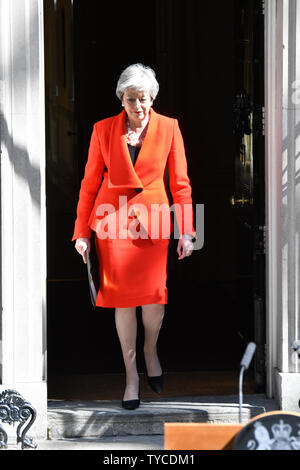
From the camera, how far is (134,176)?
549 centimetres

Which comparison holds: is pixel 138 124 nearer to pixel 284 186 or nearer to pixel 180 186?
pixel 180 186

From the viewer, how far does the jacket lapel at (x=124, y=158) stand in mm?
5492

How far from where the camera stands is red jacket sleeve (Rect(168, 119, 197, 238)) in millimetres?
5602

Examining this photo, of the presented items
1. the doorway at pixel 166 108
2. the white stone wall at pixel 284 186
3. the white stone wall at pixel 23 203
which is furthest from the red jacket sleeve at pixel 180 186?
the doorway at pixel 166 108

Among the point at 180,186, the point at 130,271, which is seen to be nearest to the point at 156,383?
the point at 130,271

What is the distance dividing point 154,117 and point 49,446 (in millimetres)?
2137

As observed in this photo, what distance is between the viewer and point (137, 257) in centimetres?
558

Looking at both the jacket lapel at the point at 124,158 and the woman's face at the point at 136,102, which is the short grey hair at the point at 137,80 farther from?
the jacket lapel at the point at 124,158

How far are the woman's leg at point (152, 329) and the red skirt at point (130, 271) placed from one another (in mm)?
71

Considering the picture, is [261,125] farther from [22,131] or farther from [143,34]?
[143,34]

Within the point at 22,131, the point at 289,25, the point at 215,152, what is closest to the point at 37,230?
the point at 22,131

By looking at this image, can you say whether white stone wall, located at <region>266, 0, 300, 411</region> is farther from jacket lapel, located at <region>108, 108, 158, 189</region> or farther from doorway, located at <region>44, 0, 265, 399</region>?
doorway, located at <region>44, 0, 265, 399</region>

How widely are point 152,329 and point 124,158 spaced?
3.75ft

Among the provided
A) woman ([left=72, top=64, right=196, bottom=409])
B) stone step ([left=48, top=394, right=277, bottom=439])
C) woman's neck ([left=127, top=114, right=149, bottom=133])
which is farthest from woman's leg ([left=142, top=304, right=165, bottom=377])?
woman's neck ([left=127, top=114, right=149, bottom=133])
